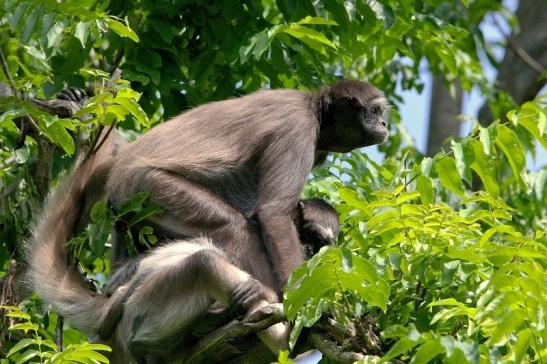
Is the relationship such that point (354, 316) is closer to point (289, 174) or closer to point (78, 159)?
point (289, 174)

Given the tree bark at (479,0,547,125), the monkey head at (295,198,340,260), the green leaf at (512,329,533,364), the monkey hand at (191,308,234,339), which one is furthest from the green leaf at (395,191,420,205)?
the tree bark at (479,0,547,125)

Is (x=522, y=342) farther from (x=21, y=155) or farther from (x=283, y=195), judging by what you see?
(x=21, y=155)

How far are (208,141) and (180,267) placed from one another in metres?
1.42

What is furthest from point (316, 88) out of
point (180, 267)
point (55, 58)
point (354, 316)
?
→ point (354, 316)

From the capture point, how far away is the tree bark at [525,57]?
16562 millimetres

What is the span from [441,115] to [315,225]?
10462 millimetres

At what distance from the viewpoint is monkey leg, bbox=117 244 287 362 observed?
723cm

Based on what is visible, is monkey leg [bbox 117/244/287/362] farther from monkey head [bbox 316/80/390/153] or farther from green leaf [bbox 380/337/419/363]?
monkey head [bbox 316/80/390/153]

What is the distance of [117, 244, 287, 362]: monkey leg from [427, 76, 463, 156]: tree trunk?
412 inches

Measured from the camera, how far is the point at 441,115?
18484 millimetres

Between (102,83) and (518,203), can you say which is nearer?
(102,83)

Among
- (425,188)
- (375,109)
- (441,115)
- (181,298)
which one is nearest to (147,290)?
(181,298)

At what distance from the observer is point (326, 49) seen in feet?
31.4

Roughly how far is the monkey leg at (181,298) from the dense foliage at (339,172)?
1.74 feet
